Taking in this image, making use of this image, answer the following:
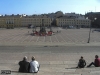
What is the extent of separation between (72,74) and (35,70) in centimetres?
138

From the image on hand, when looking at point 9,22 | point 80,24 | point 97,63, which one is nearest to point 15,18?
point 9,22

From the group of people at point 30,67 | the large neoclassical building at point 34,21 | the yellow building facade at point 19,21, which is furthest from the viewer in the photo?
the yellow building facade at point 19,21

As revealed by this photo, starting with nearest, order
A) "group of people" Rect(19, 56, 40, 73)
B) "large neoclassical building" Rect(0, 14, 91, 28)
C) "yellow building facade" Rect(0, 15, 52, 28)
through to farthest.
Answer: "group of people" Rect(19, 56, 40, 73) < "large neoclassical building" Rect(0, 14, 91, 28) < "yellow building facade" Rect(0, 15, 52, 28)

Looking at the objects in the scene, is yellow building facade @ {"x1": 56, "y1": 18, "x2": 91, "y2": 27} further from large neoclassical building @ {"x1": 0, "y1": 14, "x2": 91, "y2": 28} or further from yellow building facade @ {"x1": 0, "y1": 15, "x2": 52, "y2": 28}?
yellow building facade @ {"x1": 0, "y1": 15, "x2": 52, "y2": 28}

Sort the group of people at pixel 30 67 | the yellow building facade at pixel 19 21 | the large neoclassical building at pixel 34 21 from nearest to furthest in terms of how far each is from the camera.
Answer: the group of people at pixel 30 67 → the large neoclassical building at pixel 34 21 → the yellow building facade at pixel 19 21

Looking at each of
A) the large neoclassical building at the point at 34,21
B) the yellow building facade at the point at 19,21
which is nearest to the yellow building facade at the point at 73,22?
the large neoclassical building at the point at 34,21

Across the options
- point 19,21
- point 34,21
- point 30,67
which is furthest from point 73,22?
point 30,67

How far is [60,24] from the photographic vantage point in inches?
5620

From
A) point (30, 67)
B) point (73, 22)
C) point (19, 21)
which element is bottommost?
point (73, 22)

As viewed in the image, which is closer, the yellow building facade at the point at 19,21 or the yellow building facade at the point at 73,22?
the yellow building facade at the point at 73,22

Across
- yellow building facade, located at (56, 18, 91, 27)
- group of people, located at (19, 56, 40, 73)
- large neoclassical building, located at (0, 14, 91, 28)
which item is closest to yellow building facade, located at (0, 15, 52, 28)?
large neoclassical building, located at (0, 14, 91, 28)

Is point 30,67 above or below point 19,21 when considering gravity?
above

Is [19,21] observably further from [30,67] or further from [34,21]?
[30,67]

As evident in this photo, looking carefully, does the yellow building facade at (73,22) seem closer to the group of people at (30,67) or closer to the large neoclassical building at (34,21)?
the large neoclassical building at (34,21)
